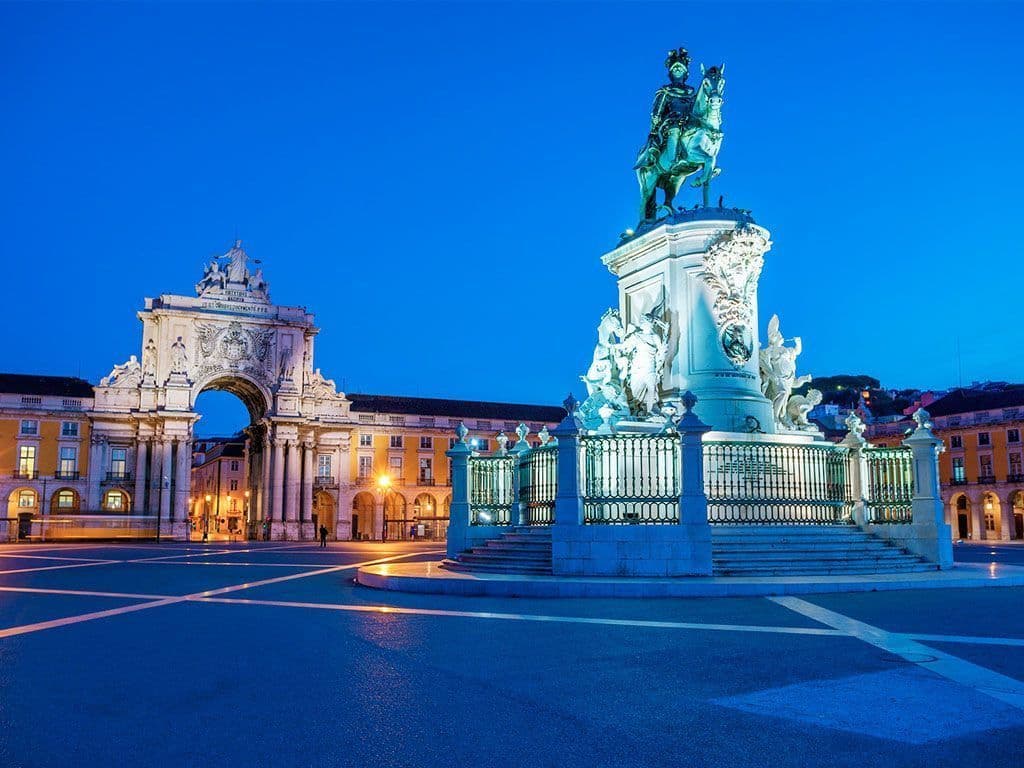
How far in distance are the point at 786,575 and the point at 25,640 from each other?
946cm

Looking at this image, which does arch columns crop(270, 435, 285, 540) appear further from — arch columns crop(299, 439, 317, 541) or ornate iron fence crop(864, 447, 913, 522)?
ornate iron fence crop(864, 447, 913, 522)

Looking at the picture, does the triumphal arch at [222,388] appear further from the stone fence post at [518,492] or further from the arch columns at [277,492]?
the stone fence post at [518,492]

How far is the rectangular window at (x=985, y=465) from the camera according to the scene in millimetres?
67125

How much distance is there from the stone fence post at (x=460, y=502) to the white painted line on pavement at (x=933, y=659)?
28.4 feet

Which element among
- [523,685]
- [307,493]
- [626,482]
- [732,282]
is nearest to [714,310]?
[732,282]

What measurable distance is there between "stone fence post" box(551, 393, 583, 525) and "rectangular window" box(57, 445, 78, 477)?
59.5 meters

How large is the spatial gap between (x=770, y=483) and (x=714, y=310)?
3.22 meters

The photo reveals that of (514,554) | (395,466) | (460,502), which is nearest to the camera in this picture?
(514,554)

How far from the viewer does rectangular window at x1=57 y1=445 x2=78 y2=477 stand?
6475cm

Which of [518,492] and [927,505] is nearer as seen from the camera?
[927,505]

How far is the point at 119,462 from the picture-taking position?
215ft

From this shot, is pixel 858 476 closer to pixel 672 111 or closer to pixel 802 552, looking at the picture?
pixel 802 552

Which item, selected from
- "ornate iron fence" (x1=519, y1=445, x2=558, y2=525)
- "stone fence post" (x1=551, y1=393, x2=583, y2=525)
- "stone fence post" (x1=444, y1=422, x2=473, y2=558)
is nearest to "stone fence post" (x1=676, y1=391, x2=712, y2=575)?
"stone fence post" (x1=551, y1=393, x2=583, y2=525)

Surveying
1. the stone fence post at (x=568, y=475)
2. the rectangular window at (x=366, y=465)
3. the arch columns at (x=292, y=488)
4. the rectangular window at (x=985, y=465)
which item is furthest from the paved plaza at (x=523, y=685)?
the rectangular window at (x=366, y=465)
